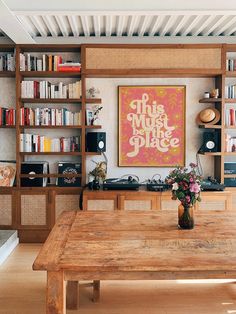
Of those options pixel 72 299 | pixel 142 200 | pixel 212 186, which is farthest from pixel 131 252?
pixel 212 186

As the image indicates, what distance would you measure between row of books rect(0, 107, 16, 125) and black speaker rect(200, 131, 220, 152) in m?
2.52

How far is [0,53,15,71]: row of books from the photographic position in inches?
220

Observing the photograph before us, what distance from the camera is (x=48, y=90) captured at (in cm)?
560

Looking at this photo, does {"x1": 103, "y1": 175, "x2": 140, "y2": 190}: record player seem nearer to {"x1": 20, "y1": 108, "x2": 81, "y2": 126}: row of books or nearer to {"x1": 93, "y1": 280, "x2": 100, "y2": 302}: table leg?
{"x1": 20, "y1": 108, "x2": 81, "y2": 126}: row of books

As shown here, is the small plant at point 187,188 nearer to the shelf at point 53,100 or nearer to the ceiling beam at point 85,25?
the ceiling beam at point 85,25

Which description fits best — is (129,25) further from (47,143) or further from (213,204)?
(213,204)

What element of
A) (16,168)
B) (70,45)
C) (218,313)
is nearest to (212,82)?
(70,45)

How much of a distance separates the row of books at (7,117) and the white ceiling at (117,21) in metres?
0.91

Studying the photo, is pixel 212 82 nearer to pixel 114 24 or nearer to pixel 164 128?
pixel 164 128

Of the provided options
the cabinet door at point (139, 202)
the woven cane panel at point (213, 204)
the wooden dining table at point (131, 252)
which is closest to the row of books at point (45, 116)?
the cabinet door at point (139, 202)

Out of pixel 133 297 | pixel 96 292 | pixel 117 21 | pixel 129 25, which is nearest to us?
pixel 96 292

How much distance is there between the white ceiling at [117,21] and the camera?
4359 mm

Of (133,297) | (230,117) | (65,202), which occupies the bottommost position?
(133,297)

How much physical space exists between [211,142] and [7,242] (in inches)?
112
